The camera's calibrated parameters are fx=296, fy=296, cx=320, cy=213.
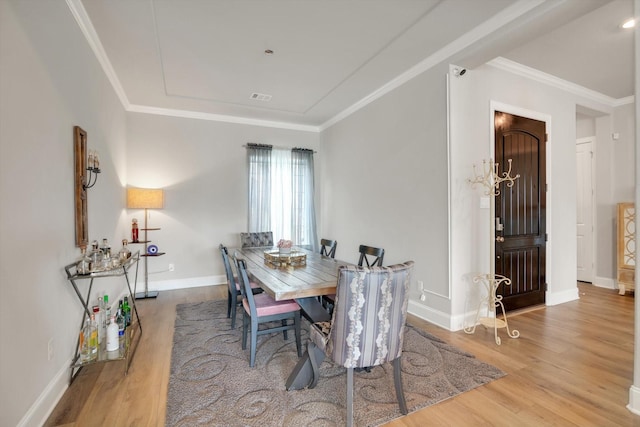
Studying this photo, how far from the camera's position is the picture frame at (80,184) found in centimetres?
238

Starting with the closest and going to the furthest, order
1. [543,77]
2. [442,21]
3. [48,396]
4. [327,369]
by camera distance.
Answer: [48,396] → [327,369] → [442,21] → [543,77]

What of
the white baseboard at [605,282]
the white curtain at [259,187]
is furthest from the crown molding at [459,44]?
the white baseboard at [605,282]

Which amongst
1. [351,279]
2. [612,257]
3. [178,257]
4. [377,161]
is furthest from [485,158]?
[178,257]

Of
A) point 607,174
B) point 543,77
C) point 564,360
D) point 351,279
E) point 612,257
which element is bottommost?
point 564,360

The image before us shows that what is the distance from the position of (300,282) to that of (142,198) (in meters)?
3.21

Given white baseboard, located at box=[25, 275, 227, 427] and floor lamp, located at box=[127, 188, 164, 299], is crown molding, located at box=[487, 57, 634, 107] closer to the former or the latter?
floor lamp, located at box=[127, 188, 164, 299]

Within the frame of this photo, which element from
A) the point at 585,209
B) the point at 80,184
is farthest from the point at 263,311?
the point at 585,209

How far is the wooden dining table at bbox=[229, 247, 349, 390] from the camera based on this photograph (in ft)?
6.73

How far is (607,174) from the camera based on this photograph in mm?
4742

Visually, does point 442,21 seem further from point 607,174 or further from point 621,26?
point 607,174

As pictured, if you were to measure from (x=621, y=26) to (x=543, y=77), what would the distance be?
96cm

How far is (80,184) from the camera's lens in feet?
7.99

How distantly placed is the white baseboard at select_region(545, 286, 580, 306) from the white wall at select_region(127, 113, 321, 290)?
4630mm

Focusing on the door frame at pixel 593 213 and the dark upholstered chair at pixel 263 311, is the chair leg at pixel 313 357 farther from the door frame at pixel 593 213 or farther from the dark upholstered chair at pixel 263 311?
the door frame at pixel 593 213
